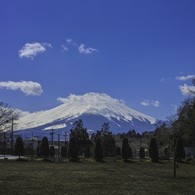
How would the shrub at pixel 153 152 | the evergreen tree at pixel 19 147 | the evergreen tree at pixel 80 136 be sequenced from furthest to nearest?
the evergreen tree at pixel 80 136 → the evergreen tree at pixel 19 147 → the shrub at pixel 153 152

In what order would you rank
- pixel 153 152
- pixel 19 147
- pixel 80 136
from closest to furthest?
pixel 153 152, pixel 19 147, pixel 80 136

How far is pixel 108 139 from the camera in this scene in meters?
52.6

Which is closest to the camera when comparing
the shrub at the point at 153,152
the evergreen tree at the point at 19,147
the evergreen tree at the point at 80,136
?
the shrub at the point at 153,152

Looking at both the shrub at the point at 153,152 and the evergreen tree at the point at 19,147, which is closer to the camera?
the shrub at the point at 153,152

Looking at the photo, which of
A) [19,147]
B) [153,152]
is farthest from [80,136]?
[153,152]

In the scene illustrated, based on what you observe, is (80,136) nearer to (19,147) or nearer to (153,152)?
(19,147)

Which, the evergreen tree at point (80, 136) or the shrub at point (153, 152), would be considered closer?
the shrub at point (153, 152)

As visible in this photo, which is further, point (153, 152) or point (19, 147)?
point (19, 147)

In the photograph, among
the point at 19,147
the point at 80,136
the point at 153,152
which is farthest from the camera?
the point at 80,136

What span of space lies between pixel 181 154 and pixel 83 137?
71.9 ft

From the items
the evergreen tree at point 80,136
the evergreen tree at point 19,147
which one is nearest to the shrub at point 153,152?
the evergreen tree at point 80,136

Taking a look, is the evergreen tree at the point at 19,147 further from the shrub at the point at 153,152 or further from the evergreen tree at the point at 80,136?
the shrub at the point at 153,152

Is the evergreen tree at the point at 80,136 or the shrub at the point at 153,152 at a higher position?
the evergreen tree at the point at 80,136

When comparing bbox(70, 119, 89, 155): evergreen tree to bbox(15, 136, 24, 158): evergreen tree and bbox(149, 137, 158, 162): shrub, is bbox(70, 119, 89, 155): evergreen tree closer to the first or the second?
bbox(15, 136, 24, 158): evergreen tree
